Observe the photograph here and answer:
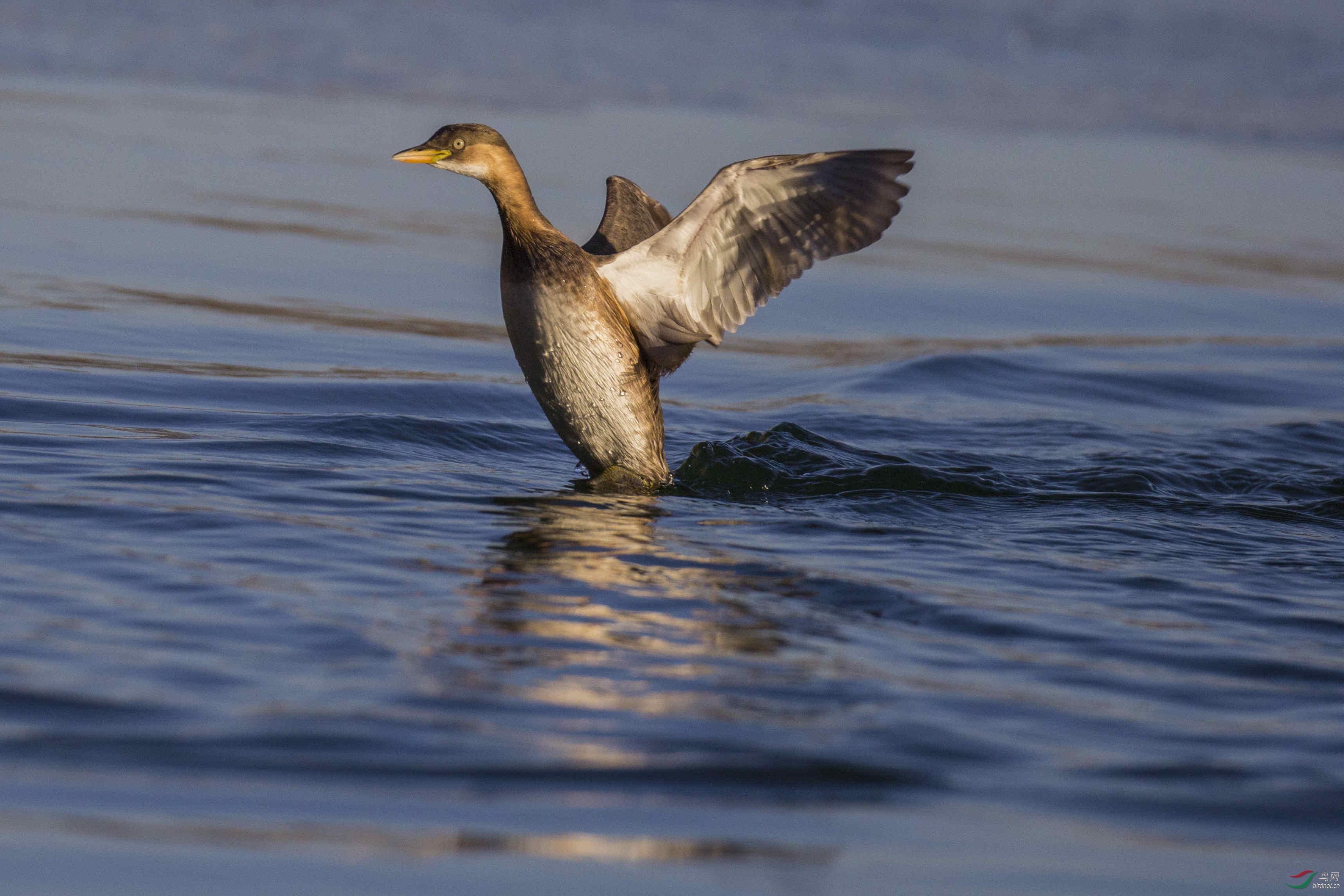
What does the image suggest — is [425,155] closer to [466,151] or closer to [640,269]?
[466,151]

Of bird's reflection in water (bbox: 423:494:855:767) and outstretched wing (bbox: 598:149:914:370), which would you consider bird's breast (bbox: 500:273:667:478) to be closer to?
outstretched wing (bbox: 598:149:914:370)

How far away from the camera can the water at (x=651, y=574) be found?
3.06 metres

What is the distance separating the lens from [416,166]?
40.5 ft

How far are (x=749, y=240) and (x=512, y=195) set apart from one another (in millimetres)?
877

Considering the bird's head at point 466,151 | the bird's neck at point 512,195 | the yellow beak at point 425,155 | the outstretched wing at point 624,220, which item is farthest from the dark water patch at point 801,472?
the yellow beak at point 425,155

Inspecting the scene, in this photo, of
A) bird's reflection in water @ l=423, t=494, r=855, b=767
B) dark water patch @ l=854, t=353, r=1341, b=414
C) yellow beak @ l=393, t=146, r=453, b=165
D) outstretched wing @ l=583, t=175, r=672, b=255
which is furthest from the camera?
dark water patch @ l=854, t=353, r=1341, b=414

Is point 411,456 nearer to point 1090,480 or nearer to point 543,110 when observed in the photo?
point 1090,480

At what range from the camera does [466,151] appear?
587cm

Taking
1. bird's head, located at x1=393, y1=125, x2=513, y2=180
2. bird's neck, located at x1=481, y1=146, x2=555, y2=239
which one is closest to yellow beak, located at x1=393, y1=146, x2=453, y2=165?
bird's head, located at x1=393, y1=125, x2=513, y2=180

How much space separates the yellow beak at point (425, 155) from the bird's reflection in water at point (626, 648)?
1.47 meters

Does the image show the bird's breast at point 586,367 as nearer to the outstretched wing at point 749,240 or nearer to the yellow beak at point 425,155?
the outstretched wing at point 749,240

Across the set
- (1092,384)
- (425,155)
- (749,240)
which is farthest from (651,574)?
(1092,384)

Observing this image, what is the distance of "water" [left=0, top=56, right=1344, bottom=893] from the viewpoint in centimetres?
306

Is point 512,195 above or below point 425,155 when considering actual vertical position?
below
